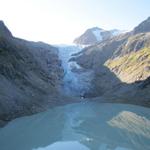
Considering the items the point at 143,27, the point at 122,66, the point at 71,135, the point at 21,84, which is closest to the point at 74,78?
the point at 122,66

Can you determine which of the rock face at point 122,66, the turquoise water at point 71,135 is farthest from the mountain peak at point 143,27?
the turquoise water at point 71,135

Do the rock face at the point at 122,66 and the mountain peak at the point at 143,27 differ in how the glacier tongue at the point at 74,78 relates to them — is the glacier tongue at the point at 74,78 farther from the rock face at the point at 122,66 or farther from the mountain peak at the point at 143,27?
the mountain peak at the point at 143,27

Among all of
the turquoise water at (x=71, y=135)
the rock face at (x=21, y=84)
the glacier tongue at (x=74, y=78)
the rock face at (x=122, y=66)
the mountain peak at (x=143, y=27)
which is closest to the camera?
the turquoise water at (x=71, y=135)

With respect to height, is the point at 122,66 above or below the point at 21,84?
below

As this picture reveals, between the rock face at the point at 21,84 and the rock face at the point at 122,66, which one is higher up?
the rock face at the point at 21,84

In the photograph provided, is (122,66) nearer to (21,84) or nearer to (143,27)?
(143,27)

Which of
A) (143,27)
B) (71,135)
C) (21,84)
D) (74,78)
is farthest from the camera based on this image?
(143,27)

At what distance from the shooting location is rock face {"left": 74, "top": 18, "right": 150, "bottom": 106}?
293 ft

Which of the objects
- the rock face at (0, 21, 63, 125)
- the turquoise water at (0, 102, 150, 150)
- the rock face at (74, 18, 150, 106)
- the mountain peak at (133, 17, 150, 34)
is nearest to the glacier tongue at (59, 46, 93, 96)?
the rock face at (74, 18, 150, 106)

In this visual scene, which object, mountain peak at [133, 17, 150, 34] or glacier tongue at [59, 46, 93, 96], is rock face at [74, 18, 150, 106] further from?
glacier tongue at [59, 46, 93, 96]

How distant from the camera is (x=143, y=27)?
6334 inches

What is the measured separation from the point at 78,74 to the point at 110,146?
88647mm

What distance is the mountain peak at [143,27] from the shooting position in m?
158

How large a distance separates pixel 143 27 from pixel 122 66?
5044 cm
